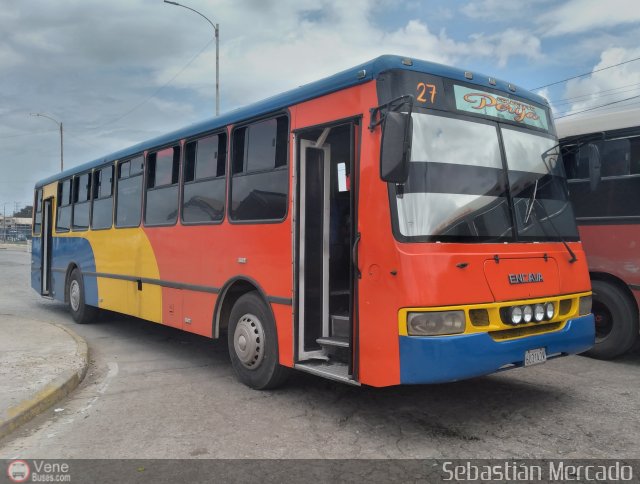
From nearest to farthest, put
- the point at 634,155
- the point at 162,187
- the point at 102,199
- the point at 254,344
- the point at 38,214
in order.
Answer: the point at 254,344 → the point at 634,155 → the point at 162,187 → the point at 102,199 → the point at 38,214

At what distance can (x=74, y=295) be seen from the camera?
11.3m

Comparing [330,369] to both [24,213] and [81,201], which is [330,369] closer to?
[81,201]

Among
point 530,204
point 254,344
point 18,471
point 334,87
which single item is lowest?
point 18,471

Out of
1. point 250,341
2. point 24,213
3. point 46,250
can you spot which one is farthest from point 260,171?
point 24,213

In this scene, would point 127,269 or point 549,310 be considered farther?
point 127,269

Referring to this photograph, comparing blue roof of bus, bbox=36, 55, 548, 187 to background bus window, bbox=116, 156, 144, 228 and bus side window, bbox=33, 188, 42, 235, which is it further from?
bus side window, bbox=33, 188, 42, 235

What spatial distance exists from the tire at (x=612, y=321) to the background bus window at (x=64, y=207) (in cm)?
975

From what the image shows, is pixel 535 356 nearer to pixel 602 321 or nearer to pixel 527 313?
pixel 527 313

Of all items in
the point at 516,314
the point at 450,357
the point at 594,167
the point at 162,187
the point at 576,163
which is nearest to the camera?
the point at 450,357

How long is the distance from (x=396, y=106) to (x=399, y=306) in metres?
1.55

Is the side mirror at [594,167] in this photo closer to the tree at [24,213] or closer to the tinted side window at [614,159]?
the tinted side window at [614,159]

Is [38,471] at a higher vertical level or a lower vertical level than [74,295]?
lower

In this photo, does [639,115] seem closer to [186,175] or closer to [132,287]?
[186,175]

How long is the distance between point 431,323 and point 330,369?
126 centimetres
